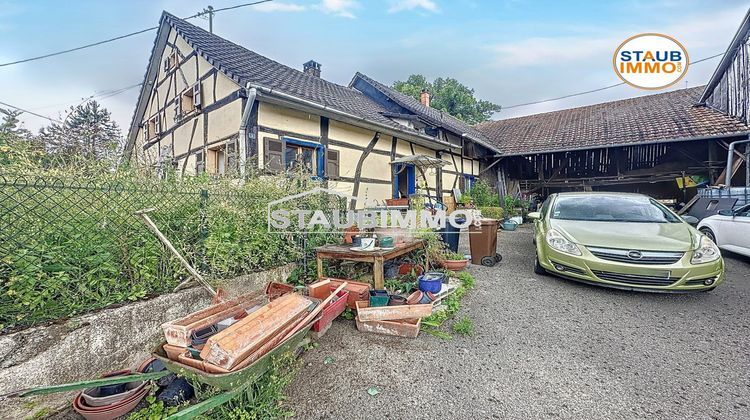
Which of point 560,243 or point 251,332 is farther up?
point 560,243

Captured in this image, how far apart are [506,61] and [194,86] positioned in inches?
353

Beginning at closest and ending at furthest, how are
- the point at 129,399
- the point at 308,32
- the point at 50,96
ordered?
the point at 129,399 → the point at 308,32 → the point at 50,96

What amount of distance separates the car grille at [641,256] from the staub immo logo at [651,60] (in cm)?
657

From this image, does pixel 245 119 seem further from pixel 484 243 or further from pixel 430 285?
pixel 484 243

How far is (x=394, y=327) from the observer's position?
7.69ft

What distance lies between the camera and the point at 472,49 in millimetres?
8711

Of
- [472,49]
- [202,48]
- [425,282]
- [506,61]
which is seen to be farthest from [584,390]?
[506,61]

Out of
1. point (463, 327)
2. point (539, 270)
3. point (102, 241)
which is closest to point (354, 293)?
point (463, 327)

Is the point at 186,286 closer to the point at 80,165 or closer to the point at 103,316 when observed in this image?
the point at 103,316

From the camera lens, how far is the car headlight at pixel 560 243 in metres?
3.19

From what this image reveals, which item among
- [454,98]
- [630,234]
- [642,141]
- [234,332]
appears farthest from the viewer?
[454,98]

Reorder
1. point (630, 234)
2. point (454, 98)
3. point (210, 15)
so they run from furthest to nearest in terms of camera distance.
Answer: point (454, 98)
point (210, 15)
point (630, 234)

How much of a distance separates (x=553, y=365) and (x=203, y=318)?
230cm

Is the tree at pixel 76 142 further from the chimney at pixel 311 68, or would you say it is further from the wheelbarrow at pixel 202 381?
the chimney at pixel 311 68
